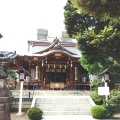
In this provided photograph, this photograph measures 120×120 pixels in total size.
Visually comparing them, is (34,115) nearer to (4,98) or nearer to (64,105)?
(64,105)

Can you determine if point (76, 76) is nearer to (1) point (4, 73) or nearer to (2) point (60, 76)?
(2) point (60, 76)

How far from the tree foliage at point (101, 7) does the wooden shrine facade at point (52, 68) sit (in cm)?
1830

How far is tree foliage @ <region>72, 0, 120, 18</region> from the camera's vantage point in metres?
7.78

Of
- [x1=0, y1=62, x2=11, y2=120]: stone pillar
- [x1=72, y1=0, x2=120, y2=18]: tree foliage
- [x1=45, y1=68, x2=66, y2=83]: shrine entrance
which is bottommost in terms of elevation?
[x1=0, y1=62, x2=11, y2=120]: stone pillar

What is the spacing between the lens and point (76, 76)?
28906 millimetres

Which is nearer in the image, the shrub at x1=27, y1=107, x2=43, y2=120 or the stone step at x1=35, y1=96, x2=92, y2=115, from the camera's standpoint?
the shrub at x1=27, y1=107, x2=43, y2=120

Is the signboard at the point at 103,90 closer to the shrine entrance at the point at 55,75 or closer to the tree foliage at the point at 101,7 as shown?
the tree foliage at the point at 101,7

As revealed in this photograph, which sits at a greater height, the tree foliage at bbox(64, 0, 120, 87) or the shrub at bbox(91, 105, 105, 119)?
the tree foliage at bbox(64, 0, 120, 87)

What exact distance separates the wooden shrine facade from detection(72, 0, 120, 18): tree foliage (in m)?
18.3

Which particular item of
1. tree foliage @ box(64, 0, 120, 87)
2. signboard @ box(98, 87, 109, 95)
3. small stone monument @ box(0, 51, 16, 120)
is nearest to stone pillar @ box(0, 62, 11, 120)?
small stone monument @ box(0, 51, 16, 120)

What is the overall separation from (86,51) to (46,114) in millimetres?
5044

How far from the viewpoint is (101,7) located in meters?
8.07

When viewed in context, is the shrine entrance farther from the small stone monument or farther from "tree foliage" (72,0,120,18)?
"tree foliage" (72,0,120,18)

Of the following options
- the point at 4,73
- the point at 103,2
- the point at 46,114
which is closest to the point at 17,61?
the point at 46,114
